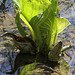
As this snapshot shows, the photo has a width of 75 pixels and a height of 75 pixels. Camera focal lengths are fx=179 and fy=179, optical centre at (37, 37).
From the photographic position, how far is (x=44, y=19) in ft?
6.36

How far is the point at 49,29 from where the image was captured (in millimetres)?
2014

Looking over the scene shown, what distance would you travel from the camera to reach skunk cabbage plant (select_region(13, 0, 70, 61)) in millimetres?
1899

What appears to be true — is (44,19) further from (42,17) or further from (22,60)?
(22,60)

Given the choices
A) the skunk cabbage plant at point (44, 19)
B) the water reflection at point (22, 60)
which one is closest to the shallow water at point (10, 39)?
the water reflection at point (22, 60)

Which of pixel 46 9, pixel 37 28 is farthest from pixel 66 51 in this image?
pixel 46 9

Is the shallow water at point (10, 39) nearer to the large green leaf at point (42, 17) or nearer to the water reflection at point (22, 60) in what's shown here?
the water reflection at point (22, 60)

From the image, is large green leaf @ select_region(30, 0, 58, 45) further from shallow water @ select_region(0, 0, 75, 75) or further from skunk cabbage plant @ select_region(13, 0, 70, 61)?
shallow water @ select_region(0, 0, 75, 75)

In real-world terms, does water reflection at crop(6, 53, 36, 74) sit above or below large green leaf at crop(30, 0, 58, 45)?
below

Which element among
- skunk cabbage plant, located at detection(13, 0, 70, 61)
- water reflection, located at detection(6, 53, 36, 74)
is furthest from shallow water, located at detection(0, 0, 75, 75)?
skunk cabbage plant, located at detection(13, 0, 70, 61)

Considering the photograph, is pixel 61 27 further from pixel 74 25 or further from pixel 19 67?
pixel 74 25

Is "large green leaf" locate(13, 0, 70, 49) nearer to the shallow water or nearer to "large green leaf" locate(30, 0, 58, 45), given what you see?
"large green leaf" locate(30, 0, 58, 45)

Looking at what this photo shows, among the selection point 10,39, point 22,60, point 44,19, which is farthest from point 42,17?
point 10,39

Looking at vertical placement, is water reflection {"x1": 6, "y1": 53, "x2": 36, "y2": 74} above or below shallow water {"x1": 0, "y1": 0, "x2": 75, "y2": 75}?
below

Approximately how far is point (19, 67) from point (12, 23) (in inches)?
55.6
